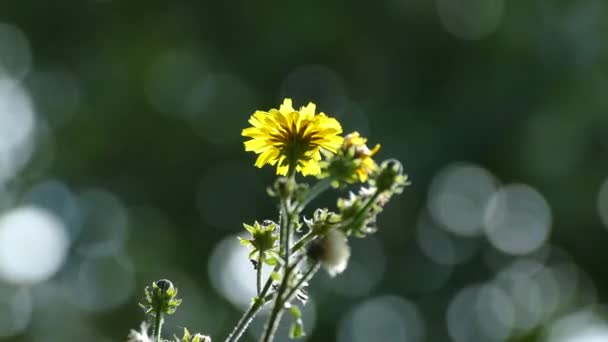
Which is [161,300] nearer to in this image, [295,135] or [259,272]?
[259,272]

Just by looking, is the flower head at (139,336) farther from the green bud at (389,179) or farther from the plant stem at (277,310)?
the green bud at (389,179)

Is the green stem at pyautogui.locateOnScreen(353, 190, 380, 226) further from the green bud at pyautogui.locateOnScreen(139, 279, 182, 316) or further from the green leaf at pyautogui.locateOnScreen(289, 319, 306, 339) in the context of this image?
the green bud at pyautogui.locateOnScreen(139, 279, 182, 316)

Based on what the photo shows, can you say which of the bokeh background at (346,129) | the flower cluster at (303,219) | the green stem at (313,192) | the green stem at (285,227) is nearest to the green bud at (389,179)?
the flower cluster at (303,219)

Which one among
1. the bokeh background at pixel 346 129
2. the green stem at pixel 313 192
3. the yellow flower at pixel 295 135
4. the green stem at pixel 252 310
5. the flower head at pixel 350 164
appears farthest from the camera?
the bokeh background at pixel 346 129

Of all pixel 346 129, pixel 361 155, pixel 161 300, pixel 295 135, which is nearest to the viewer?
pixel 361 155

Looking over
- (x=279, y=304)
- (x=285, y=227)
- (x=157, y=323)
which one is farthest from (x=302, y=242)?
(x=157, y=323)

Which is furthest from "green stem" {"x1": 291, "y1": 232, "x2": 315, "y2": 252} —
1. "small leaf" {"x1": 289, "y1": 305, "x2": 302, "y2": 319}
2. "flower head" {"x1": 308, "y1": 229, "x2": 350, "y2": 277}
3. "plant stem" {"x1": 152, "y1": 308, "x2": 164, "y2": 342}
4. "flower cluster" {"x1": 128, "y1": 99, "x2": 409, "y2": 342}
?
"plant stem" {"x1": 152, "y1": 308, "x2": 164, "y2": 342}

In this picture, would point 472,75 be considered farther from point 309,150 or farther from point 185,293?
point 309,150
